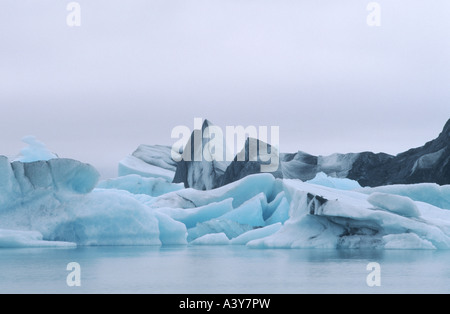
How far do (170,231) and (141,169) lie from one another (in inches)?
578

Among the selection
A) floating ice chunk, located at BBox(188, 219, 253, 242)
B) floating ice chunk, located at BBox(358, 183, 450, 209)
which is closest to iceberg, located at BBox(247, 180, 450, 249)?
floating ice chunk, located at BBox(188, 219, 253, 242)

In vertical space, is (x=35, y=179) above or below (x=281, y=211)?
above

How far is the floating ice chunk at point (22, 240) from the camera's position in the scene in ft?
46.9

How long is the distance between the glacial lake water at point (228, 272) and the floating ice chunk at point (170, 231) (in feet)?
11.7

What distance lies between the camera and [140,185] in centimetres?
2466

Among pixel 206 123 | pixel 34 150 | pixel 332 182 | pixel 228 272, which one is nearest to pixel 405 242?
pixel 228 272

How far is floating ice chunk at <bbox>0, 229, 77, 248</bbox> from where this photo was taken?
14289mm

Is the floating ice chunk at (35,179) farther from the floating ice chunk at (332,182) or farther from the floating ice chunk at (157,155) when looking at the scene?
the floating ice chunk at (157,155)

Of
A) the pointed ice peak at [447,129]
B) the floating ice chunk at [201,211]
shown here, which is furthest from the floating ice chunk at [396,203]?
the pointed ice peak at [447,129]

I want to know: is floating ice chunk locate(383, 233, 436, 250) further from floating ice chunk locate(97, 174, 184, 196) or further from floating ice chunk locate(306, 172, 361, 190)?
floating ice chunk locate(97, 174, 184, 196)

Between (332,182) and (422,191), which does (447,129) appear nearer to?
(332,182)

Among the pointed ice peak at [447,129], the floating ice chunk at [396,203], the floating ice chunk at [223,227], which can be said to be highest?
the pointed ice peak at [447,129]

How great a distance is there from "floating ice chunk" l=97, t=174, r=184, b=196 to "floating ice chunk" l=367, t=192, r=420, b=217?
39.8 feet
